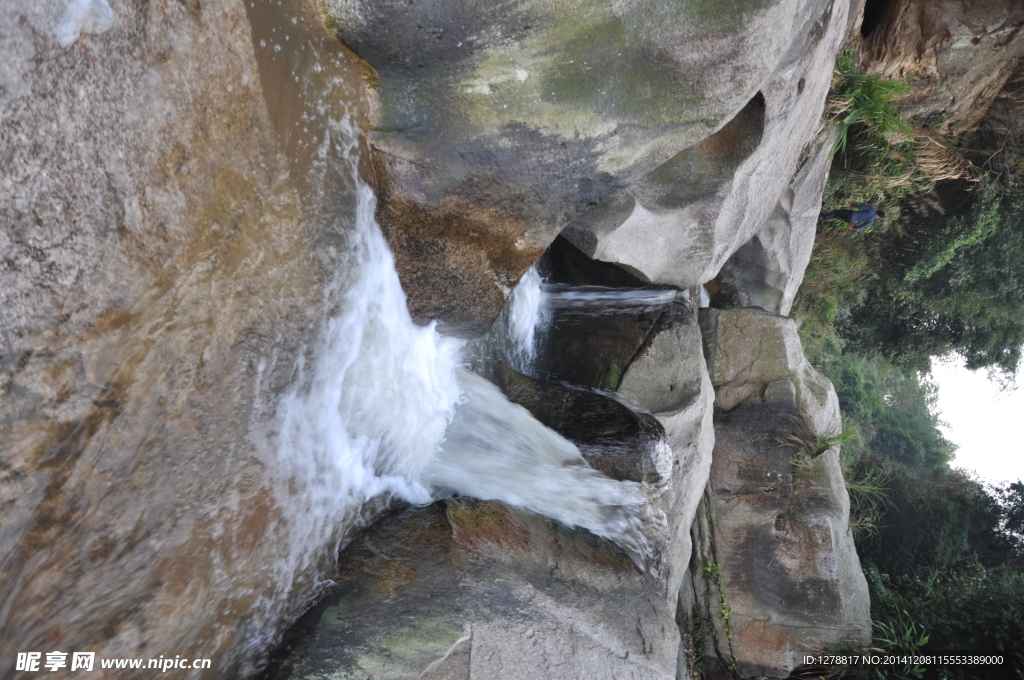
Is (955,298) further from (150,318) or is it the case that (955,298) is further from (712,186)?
(150,318)

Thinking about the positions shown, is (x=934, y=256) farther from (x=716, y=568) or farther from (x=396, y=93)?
(x=396, y=93)

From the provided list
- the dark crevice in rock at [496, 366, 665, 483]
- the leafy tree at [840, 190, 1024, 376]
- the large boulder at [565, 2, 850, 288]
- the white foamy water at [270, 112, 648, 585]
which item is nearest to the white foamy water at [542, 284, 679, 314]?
the large boulder at [565, 2, 850, 288]

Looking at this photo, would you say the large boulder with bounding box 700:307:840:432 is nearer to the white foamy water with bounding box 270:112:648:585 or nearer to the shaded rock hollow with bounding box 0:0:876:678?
the shaded rock hollow with bounding box 0:0:876:678

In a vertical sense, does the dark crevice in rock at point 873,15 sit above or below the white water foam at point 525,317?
above

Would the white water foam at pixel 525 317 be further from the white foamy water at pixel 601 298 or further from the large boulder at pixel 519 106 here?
the large boulder at pixel 519 106

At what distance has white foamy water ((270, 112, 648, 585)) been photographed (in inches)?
102

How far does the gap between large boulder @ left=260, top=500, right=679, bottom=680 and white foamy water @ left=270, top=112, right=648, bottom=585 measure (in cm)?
24

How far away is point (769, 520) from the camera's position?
17.7 ft

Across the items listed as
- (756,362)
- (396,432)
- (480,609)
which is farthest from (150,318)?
(756,362)

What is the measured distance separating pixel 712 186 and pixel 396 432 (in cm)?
258

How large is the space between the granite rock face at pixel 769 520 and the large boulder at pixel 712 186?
169cm

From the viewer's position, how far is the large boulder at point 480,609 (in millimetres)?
2377

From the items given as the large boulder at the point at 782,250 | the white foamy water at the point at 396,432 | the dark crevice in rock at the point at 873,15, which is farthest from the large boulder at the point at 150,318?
the dark crevice in rock at the point at 873,15

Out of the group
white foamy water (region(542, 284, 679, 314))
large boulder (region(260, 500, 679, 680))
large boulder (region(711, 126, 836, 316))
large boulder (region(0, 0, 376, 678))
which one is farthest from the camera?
large boulder (region(711, 126, 836, 316))
